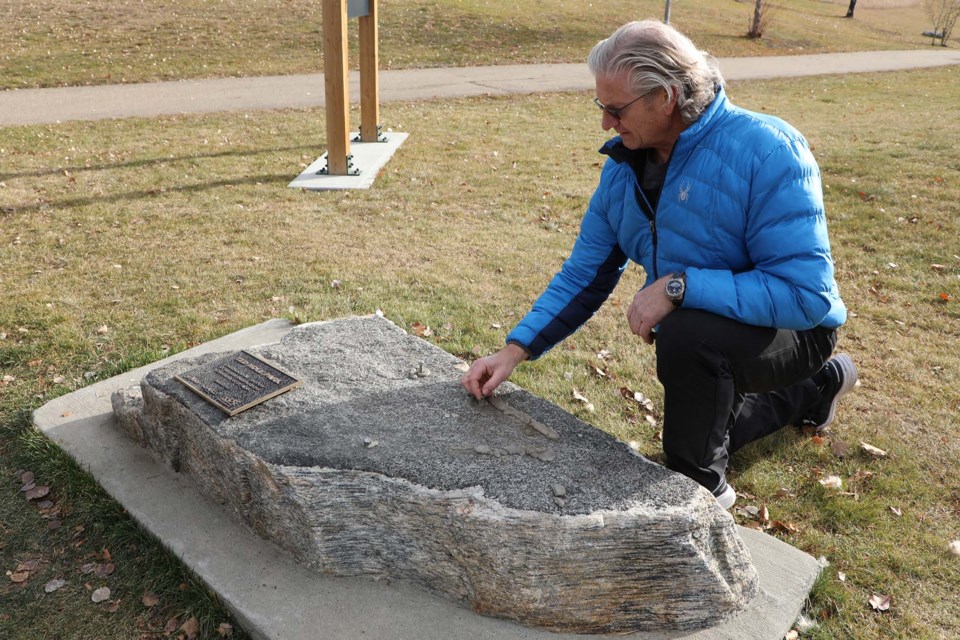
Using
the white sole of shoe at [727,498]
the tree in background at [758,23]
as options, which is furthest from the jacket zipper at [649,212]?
the tree in background at [758,23]

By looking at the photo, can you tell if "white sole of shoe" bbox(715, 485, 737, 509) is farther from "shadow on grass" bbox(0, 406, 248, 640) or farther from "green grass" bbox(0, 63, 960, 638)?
"shadow on grass" bbox(0, 406, 248, 640)

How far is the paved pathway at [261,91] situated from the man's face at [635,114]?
31.7 feet

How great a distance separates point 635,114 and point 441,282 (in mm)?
3035

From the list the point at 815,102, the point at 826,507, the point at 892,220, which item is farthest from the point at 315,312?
the point at 815,102

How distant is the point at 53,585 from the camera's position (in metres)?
2.89

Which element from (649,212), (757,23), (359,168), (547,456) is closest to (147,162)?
(359,168)

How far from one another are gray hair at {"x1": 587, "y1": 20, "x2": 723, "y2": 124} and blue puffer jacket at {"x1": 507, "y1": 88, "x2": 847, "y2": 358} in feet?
0.38

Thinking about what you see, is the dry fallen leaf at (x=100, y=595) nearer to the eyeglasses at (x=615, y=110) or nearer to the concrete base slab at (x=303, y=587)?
the concrete base slab at (x=303, y=587)

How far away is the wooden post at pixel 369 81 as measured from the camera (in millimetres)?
8883

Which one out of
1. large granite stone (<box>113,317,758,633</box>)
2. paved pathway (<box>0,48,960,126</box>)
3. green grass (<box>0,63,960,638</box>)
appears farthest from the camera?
paved pathway (<box>0,48,960,126</box>)

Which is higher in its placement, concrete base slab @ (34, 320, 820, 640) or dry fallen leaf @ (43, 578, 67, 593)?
concrete base slab @ (34, 320, 820, 640)

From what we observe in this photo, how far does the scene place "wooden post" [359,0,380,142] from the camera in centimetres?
888

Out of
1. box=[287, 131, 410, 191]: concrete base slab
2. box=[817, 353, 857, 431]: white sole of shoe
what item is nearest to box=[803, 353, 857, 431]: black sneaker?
box=[817, 353, 857, 431]: white sole of shoe

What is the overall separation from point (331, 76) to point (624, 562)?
6.23 metres
